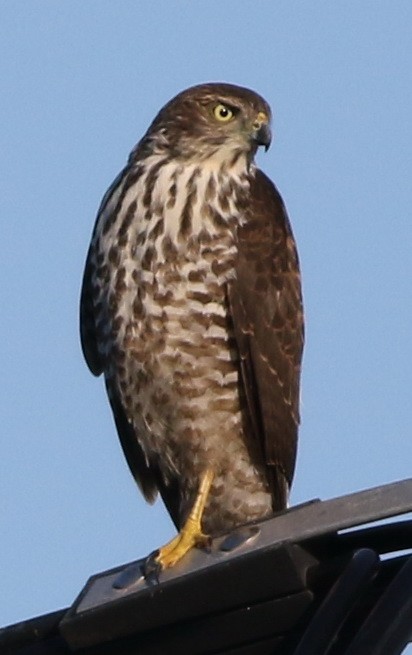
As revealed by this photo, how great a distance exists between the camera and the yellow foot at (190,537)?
17.7 feet

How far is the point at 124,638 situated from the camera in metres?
4.01

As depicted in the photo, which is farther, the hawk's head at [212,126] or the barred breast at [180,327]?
the hawk's head at [212,126]

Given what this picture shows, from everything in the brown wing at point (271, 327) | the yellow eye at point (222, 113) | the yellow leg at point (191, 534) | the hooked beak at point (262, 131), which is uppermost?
the yellow eye at point (222, 113)

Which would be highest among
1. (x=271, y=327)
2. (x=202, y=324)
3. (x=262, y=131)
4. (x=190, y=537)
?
(x=262, y=131)

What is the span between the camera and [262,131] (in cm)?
732

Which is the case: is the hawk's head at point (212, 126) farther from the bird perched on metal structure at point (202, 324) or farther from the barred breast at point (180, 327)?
the barred breast at point (180, 327)

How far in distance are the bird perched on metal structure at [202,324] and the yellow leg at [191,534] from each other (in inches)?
0.5

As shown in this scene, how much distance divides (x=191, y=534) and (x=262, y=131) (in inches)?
78.9

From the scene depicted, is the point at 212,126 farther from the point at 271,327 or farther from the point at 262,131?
the point at 271,327

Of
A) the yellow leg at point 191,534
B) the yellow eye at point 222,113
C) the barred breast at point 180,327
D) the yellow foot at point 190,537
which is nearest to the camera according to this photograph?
the yellow foot at point 190,537

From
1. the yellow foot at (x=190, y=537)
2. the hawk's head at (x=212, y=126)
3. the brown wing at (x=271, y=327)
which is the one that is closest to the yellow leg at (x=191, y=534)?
the yellow foot at (x=190, y=537)

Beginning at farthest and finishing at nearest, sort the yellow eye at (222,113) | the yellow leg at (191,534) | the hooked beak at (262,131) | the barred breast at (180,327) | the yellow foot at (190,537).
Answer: the yellow eye at (222,113) → the hooked beak at (262,131) → the barred breast at (180,327) → the yellow leg at (191,534) → the yellow foot at (190,537)

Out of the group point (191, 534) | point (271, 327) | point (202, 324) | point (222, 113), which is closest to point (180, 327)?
point (202, 324)

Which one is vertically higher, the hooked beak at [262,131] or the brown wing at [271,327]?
the hooked beak at [262,131]
